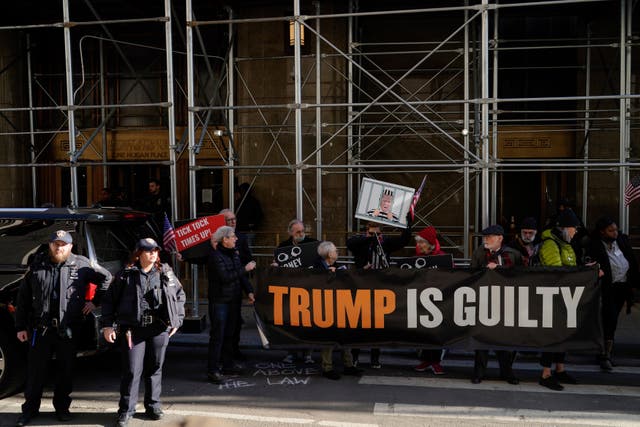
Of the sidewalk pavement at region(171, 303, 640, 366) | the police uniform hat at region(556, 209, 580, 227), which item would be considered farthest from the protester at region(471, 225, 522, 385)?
the sidewalk pavement at region(171, 303, 640, 366)

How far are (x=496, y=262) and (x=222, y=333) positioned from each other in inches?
119

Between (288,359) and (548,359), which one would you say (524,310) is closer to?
(548,359)

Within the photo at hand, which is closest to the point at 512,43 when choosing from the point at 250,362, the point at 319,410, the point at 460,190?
the point at 460,190

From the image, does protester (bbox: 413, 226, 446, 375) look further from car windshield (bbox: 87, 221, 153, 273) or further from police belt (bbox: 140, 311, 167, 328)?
car windshield (bbox: 87, 221, 153, 273)

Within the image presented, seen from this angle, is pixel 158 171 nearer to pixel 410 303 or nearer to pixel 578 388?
pixel 410 303

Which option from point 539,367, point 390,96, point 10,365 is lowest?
point 539,367

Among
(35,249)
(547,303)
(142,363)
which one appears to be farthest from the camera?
(547,303)

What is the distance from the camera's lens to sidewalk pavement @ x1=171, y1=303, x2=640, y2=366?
297 inches

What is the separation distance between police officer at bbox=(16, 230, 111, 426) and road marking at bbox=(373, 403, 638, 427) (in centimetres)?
282

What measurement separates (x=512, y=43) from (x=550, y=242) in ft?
21.0

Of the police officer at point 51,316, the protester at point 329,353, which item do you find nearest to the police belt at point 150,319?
the police officer at point 51,316

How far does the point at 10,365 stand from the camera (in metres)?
6.11

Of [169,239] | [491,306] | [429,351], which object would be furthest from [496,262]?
[169,239]

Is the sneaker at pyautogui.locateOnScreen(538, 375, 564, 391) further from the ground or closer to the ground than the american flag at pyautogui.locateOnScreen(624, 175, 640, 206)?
closer to the ground
